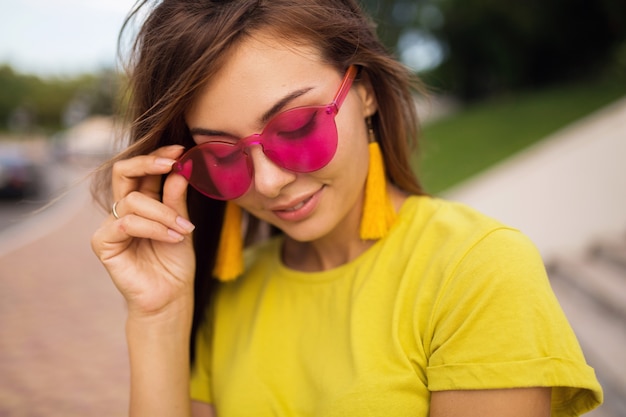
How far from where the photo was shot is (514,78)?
2122cm

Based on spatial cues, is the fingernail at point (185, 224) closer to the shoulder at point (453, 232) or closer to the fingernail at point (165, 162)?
the fingernail at point (165, 162)

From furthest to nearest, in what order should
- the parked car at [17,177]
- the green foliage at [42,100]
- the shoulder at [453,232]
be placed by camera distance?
the green foliage at [42,100] < the parked car at [17,177] < the shoulder at [453,232]

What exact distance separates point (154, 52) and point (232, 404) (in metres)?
1.10

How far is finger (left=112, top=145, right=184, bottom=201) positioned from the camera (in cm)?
176

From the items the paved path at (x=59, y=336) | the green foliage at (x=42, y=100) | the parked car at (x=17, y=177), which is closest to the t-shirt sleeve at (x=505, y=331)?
the paved path at (x=59, y=336)

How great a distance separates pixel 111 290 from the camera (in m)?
7.34

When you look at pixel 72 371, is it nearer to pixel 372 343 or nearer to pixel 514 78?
pixel 372 343

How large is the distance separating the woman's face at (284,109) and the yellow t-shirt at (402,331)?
0.23 meters

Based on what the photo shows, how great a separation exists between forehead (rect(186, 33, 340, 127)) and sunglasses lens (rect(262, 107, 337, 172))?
0.06 metres

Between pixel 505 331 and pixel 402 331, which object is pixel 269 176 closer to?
pixel 402 331

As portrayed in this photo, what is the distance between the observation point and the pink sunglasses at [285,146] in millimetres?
1521

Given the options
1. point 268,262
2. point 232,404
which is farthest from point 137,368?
point 268,262

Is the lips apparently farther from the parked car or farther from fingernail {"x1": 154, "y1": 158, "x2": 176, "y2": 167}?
the parked car

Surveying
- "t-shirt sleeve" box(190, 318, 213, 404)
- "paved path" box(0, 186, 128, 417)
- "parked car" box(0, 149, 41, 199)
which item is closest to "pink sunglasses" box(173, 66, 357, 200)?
"t-shirt sleeve" box(190, 318, 213, 404)
